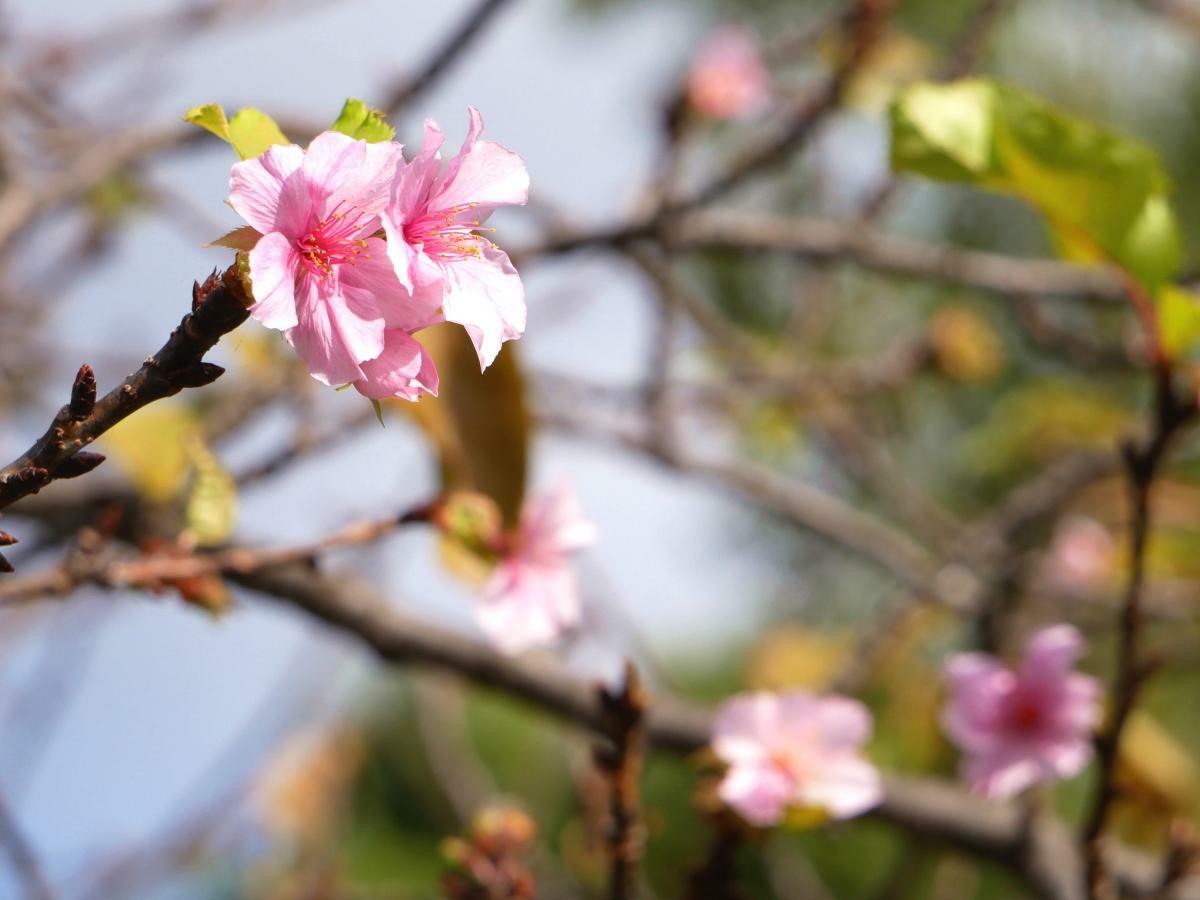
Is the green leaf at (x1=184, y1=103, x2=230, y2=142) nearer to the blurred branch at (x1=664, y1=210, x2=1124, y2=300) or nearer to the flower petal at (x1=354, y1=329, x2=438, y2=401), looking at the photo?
the flower petal at (x1=354, y1=329, x2=438, y2=401)

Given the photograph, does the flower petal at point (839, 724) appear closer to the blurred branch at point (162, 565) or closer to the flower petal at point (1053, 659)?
the flower petal at point (1053, 659)

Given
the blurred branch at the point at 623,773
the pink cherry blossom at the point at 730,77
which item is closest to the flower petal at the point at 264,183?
the blurred branch at the point at 623,773

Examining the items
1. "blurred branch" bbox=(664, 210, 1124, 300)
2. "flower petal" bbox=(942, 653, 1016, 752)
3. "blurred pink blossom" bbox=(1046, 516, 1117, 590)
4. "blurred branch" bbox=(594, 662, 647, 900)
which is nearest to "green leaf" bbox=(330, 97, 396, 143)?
"blurred branch" bbox=(594, 662, 647, 900)

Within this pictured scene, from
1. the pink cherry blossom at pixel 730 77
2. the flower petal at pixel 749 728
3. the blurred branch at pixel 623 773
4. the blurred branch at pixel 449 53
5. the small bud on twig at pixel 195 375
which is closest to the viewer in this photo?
the small bud on twig at pixel 195 375

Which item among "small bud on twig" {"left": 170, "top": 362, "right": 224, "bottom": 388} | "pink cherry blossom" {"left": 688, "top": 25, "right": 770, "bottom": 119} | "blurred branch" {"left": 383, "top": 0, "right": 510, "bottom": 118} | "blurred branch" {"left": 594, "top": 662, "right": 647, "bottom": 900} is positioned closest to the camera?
"small bud on twig" {"left": 170, "top": 362, "right": 224, "bottom": 388}

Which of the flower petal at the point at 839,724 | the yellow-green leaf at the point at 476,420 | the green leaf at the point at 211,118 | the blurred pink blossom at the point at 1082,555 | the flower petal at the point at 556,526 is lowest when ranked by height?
the blurred pink blossom at the point at 1082,555
